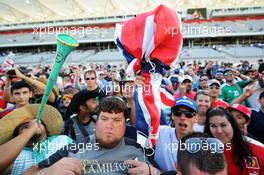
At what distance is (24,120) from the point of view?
Answer: 2328 millimetres

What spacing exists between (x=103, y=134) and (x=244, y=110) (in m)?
1.92

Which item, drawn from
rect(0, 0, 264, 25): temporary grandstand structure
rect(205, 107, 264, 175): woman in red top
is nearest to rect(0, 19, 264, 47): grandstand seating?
rect(0, 0, 264, 25): temporary grandstand structure

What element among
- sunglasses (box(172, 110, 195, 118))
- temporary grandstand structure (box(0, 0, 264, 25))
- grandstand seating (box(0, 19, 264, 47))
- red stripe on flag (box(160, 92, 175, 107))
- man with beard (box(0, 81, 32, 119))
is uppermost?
temporary grandstand structure (box(0, 0, 264, 25))

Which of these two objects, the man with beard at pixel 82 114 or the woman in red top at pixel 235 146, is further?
the man with beard at pixel 82 114

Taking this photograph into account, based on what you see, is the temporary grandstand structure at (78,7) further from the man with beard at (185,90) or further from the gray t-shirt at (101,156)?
the gray t-shirt at (101,156)

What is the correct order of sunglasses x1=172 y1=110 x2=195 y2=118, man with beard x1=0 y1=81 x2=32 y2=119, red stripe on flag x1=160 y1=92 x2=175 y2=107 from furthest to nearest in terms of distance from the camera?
red stripe on flag x1=160 y1=92 x2=175 y2=107
man with beard x1=0 y1=81 x2=32 y2=119
sunglasses x1=172 y1=110 x2=195 y2=118

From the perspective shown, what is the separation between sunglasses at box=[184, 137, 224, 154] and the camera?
4.94 feet

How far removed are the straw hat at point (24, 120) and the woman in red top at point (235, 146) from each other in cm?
135

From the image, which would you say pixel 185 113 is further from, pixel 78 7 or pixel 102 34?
pixel 78 7

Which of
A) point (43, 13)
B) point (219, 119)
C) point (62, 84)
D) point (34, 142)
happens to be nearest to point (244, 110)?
point (219, 119)

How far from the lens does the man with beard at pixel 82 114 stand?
10.8 ft

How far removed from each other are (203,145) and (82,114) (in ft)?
7.13

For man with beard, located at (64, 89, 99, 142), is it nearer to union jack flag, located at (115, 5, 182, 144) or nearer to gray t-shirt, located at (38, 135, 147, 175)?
union jack flag, located at (115, 5, 182, 144)

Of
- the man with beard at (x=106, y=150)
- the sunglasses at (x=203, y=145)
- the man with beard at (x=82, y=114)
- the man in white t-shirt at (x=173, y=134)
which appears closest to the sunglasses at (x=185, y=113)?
the man in white t-shirt at (x=173, y=134)
